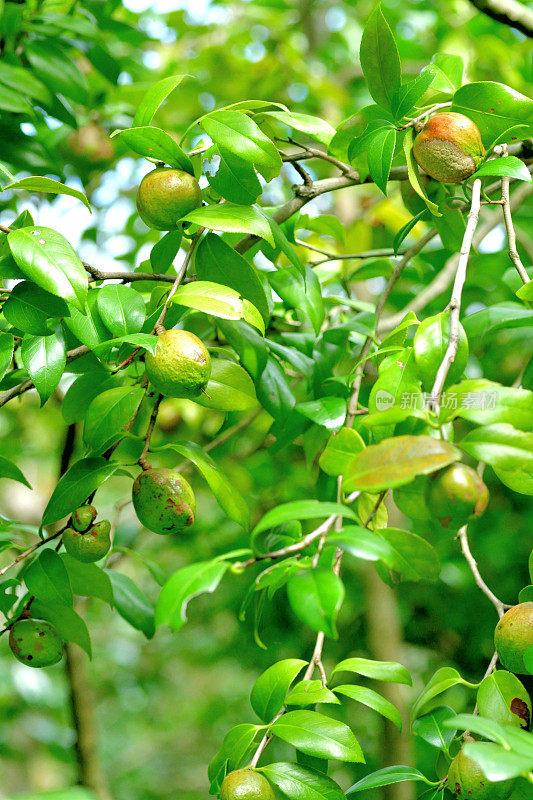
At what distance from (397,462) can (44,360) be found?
279mm

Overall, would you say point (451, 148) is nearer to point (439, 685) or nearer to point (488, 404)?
point (488, 404)

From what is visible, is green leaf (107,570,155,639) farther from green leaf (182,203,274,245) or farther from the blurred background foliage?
green leaf (182,203,274,245)

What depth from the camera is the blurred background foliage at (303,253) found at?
1.07 meters

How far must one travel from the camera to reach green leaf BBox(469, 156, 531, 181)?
47cm

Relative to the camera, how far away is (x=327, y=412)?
583 mm

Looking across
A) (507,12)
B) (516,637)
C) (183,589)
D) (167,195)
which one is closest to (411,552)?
(516,637)

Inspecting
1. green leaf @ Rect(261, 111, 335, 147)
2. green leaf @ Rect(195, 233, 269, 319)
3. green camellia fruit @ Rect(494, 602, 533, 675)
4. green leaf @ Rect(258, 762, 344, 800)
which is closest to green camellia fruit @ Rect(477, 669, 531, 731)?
green camellia fruit @ Rect(494, 602, 533, 675)

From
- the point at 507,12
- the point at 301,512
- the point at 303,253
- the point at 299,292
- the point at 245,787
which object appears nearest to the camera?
the point at 301,512

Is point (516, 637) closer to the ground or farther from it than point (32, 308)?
closer to the ground

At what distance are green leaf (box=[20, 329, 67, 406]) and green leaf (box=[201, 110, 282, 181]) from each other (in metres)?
0.18

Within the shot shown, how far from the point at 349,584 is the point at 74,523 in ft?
3.80

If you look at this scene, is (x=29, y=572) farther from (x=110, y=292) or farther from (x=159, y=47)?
(x=159, y=47)

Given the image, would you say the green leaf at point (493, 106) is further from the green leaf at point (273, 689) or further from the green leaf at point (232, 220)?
the green leaf at point (273, 689)

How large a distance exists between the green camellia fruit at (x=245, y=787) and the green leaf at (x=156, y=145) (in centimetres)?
42
